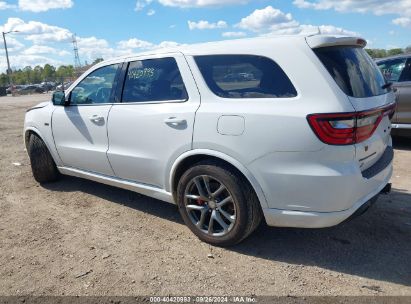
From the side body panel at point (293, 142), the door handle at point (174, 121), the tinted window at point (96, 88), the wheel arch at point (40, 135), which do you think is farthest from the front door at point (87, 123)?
the side body panel at point (293, 142)

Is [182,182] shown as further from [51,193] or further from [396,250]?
[51,193]

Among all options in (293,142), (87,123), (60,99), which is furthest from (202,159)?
(60,99)

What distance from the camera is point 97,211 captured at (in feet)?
15.2

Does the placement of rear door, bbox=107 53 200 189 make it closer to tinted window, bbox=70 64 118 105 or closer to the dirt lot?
tinted window, bbox=70 64 118 105

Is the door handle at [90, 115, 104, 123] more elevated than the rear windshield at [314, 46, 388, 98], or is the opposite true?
the rear windshield at [314, 46, 388, 98]

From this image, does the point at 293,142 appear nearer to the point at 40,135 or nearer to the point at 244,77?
the point at 244,77

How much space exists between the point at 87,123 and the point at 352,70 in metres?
2.90

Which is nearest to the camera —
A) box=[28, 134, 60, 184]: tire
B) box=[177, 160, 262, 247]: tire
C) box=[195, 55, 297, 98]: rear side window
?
box=[195, 55, 297, 98]: rear side window

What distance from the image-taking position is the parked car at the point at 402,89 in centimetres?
679

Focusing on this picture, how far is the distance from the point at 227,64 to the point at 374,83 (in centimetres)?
129

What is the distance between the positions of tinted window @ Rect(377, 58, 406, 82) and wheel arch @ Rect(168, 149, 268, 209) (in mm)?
4908

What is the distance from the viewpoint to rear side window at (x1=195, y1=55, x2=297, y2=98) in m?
3.11

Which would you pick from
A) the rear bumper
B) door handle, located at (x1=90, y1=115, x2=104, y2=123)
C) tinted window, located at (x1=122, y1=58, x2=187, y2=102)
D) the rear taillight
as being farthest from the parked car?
door handle, located at (x1=90, y1=115, x2=104, y2=123)

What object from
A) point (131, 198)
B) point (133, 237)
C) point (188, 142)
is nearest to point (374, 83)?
point (188, 142)
